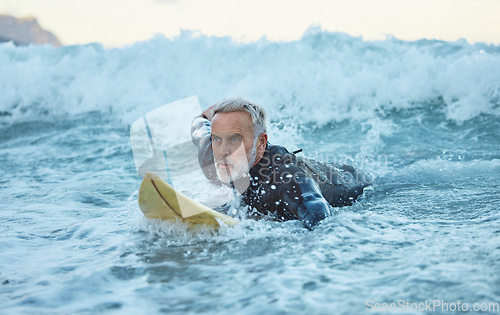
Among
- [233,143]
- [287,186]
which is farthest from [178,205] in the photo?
[287,186]

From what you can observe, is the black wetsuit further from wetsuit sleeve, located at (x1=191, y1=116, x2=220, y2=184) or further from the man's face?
the man's face

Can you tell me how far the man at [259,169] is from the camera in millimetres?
3121

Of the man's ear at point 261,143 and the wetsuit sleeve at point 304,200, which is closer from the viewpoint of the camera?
the wetsuit sleeve at point 304,200

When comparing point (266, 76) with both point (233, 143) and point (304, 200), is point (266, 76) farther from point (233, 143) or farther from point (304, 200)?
point (304, 200)

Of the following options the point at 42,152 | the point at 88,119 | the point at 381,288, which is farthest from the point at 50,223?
the point at 88,119

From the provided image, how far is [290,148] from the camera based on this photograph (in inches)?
253

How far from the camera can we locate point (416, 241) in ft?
9.31

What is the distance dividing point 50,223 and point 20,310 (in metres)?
1.83

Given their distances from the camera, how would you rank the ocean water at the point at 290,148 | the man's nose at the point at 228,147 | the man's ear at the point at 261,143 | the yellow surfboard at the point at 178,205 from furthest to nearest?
the man's ear at the point at 261,143
the man's nose at the point at 228,147
the yellow surfboard at the point at 178,205
the ocean water at the point at 290,148

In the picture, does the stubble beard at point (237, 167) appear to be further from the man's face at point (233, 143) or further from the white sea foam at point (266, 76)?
the white sea foam at point (266, 76)

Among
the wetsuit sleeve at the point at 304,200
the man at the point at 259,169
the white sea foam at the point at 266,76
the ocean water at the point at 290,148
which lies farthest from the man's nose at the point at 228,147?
the white sea foam at the point at 266,76

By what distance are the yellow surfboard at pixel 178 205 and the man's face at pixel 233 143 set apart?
36 cm

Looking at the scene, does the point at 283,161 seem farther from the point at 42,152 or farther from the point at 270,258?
the point at 42,152

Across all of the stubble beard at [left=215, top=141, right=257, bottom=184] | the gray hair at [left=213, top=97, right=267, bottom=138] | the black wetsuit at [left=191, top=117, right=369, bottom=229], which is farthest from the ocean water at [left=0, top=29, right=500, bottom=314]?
the gray hair at [left=213, top=97, right=267, bottom=138]
